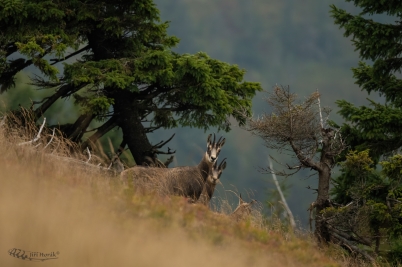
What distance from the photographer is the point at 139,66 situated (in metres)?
20.2

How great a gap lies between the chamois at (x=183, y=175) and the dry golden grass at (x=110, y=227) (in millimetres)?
3334

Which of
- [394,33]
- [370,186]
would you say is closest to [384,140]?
[370,186]

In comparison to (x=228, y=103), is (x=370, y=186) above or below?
below

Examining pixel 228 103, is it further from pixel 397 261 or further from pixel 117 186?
pixel 117 186

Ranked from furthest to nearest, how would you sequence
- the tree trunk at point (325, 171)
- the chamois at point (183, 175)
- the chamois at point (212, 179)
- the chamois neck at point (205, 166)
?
the tree trunk at point (325, 171), the chamois neck at point (205, 166), the chamois at point (212, 179), the chamois at point (183, 175)

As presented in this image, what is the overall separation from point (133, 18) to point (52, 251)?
51.0ft

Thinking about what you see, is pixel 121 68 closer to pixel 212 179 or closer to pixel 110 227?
pixel 212 179

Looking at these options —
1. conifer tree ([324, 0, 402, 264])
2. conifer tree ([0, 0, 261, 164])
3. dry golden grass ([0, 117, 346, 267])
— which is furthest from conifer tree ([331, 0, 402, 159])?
dry golden grass ([0, 117, 346, 267])

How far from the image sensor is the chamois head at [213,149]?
15.1 metres

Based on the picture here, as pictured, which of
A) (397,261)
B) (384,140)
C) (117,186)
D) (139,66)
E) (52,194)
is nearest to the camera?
(52,194)

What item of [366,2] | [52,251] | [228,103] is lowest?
[52,251]

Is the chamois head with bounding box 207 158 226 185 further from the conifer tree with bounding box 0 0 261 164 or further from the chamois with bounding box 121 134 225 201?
the conifer tree with bounding box 0 0 261 164

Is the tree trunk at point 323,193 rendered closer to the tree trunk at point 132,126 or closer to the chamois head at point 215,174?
the chamois head at point 215,174

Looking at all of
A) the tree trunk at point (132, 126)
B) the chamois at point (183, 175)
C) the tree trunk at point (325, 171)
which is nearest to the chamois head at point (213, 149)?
the chamois at point (183, 175)
